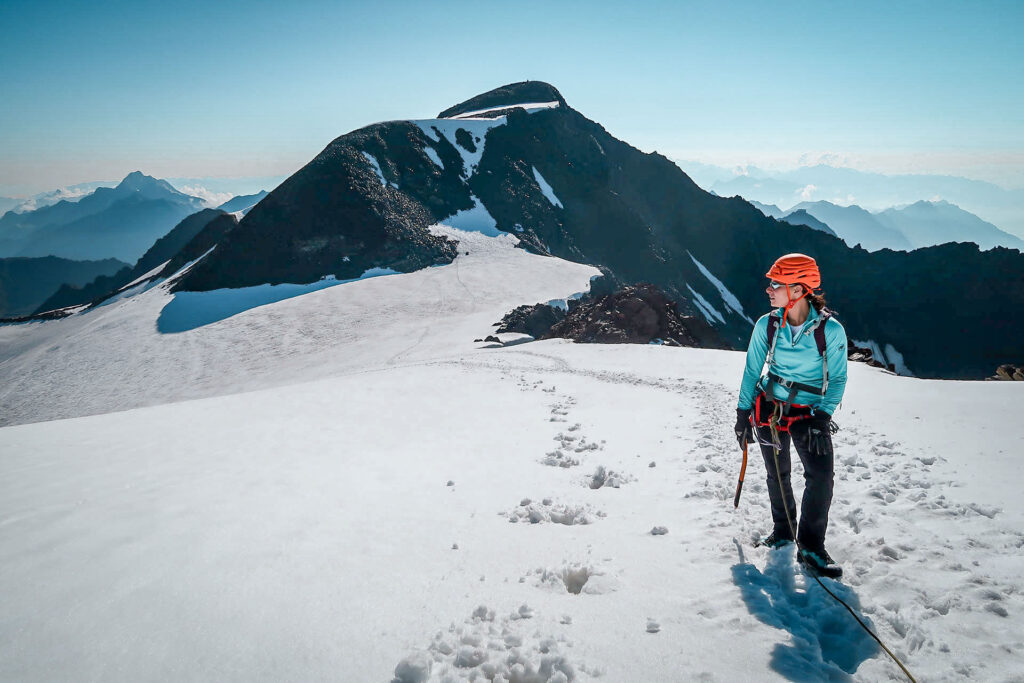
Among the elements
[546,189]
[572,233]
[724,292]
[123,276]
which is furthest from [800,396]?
[123,276]

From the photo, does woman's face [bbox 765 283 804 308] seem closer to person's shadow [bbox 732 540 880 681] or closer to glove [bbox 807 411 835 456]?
glove [bbox 807 411 835 456]

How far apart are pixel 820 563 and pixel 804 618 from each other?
67 centimetres

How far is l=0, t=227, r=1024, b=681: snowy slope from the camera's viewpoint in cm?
329

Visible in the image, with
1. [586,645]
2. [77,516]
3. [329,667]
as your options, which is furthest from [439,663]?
[77,516]

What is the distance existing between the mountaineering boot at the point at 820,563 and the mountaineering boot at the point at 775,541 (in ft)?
0.97

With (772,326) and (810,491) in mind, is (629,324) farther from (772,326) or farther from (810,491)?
(810,491)

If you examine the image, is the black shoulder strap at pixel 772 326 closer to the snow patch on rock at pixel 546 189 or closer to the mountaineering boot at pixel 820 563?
the mountaineering boot at pixel 820 563

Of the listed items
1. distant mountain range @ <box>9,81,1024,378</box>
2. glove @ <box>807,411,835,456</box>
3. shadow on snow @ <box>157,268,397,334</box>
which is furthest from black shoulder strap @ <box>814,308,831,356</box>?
distant mountain range @ <box>9,81,1024,378</box>

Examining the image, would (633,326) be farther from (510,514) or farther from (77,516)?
(77,516)

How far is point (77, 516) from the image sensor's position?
16.5 ft

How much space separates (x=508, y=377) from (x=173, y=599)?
1194 centimetres

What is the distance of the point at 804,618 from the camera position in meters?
3.72

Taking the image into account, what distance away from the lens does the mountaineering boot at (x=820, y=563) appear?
4.10m

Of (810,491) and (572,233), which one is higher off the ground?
A: (572,233)
